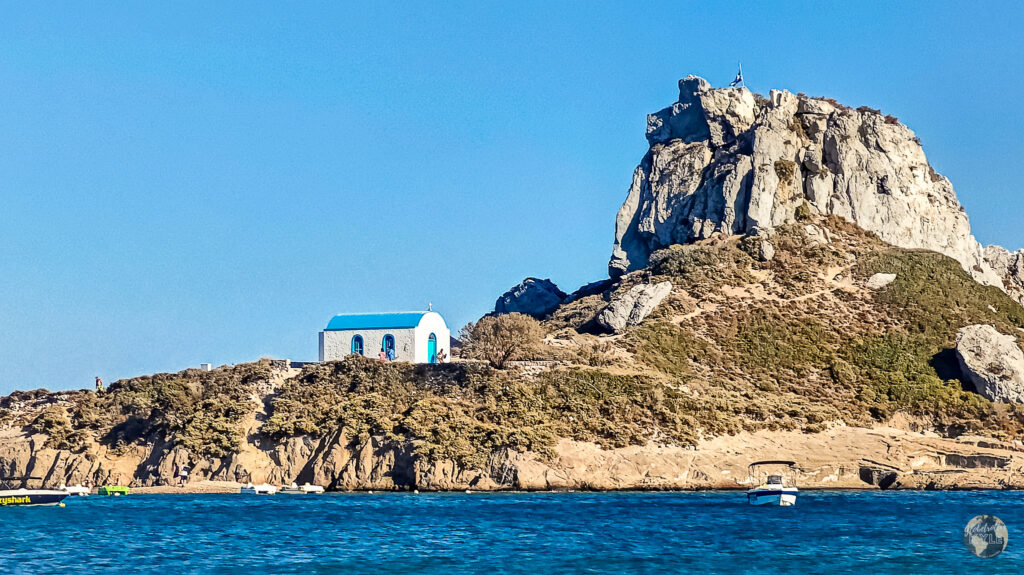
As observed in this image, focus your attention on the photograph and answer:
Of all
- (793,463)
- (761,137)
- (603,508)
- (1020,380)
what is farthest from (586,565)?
(761,137)

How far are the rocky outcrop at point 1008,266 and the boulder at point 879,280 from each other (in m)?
18.0

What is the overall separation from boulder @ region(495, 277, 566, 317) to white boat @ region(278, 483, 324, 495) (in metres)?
44.0

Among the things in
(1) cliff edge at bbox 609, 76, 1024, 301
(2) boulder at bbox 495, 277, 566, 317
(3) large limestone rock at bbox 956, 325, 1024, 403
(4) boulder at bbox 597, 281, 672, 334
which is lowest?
(3) large limestone rock at bbox 956, 325, 1024, 403

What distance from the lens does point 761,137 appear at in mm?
104062

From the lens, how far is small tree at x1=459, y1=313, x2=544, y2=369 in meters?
79.4

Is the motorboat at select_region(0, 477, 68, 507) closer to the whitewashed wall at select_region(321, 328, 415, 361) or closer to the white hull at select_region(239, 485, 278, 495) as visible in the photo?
the white hull at select_region(239, 485, 278, 495)

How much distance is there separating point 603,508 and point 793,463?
1974cm

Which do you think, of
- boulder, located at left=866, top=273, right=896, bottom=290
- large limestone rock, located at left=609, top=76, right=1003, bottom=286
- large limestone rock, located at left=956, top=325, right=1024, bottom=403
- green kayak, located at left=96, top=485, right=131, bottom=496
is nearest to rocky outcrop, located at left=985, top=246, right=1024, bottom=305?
large limestone rock, located at left=609, top=76, right=1003, bottom=286

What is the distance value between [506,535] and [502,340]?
112 feet

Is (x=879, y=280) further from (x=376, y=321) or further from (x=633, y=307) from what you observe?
(x=376, y=321)

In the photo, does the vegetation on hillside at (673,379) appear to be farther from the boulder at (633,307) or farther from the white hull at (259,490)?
the white hull at (259,490)

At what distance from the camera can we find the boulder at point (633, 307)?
9219cm

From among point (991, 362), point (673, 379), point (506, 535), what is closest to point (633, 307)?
point (673, 379)

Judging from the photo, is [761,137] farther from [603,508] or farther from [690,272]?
[603,508]
